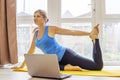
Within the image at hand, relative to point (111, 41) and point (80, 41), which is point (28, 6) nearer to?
point (80, 41)

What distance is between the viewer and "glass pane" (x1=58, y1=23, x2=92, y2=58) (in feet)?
9.88

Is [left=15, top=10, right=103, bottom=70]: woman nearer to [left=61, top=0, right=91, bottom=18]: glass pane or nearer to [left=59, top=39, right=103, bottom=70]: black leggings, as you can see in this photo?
→ [left=59, top=39, right=103, bottom=70]: black leggings

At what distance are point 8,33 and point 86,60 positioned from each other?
1060 millimetres

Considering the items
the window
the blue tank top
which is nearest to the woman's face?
the blue tank top

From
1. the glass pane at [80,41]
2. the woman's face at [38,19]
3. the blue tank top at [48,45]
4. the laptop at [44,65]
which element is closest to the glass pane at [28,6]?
the glass pane at [80,41]

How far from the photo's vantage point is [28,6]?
10.2 ft

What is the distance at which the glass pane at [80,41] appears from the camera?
3012 millimetres

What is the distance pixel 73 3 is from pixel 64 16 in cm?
22

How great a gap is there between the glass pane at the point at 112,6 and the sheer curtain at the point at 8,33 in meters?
1.23

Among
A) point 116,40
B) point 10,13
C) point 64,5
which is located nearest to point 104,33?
point 116,40

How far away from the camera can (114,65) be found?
2.91m

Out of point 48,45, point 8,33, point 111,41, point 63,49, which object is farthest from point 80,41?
point 8,33

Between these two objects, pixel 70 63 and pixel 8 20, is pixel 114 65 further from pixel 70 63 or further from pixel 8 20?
pixel 8 20

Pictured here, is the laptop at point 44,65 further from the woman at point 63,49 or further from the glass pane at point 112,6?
the glass pane at point 112,6
